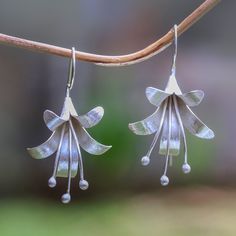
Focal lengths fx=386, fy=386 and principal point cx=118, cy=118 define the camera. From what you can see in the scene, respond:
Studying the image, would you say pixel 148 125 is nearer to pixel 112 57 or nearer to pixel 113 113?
pixel 112 57

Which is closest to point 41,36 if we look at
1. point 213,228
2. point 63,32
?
point 63,32

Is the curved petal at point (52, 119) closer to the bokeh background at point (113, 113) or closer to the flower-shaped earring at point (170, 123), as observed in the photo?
the flower-shaped earring at point (170, 123)

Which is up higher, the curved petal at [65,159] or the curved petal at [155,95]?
the curved petal at [155,95]

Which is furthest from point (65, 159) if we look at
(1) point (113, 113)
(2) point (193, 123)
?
(1) point (113, 113)

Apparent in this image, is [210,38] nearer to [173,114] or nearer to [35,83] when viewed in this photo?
[35,83]

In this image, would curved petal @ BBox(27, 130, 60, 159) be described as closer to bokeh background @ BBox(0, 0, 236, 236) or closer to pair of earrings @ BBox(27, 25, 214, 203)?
pair of earrings @ BBox(27, 25, 214, 203)

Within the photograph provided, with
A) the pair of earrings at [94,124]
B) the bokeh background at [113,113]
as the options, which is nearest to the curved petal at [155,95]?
the pair of earrings at [94,124]
